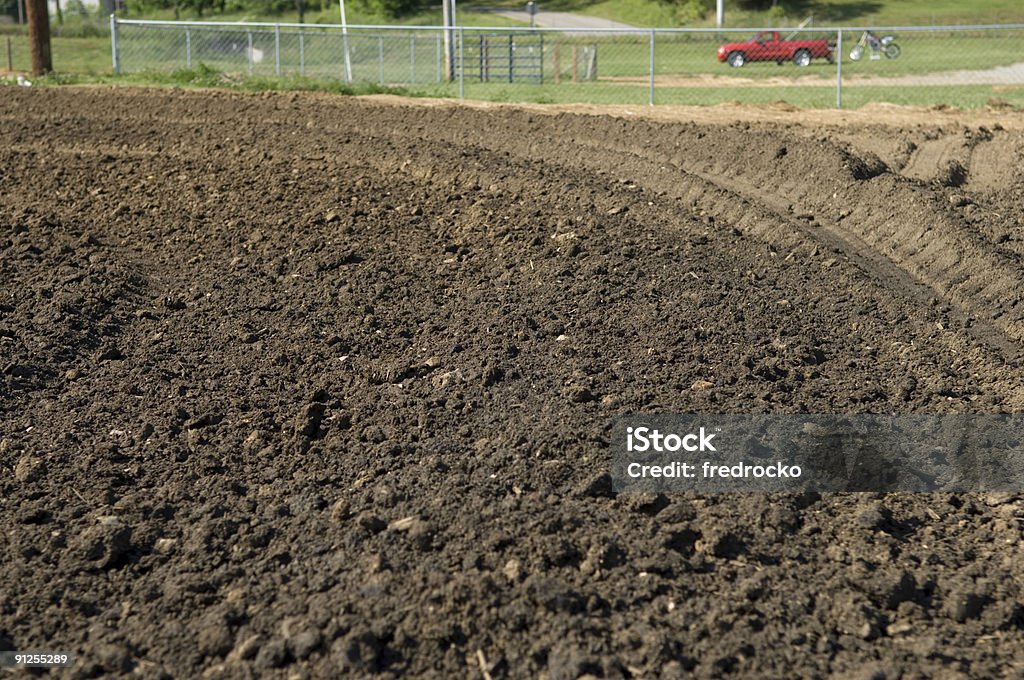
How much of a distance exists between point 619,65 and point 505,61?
3218 mm

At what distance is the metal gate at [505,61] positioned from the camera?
93.0ft

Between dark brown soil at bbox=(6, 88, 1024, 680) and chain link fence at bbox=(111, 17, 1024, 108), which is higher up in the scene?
chain link fence at bbox=(111, 17, 1024, 108)

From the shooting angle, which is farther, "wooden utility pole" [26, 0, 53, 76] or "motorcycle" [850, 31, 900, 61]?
"motorcycle" [850, 31, 900, 61]

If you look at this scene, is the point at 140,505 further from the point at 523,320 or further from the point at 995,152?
the point at 995,152

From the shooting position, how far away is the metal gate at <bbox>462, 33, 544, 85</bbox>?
28.3 metres

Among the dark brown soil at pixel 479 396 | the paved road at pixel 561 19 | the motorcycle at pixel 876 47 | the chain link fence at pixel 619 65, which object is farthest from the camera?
the paved road at pixel 561 19

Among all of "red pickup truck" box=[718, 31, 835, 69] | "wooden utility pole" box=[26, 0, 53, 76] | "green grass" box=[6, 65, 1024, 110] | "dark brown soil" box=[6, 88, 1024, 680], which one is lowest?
"dark brown soil" box=[6, 88, 1024, 680]

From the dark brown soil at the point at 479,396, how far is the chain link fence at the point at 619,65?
9736 millimetres

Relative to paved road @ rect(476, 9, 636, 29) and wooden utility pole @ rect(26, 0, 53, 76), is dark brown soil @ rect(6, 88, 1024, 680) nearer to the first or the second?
wooden utility pole @ rect(26, 0, 53, 76)

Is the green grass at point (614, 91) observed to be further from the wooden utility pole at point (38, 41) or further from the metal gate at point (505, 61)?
the metal gate at point (505, 61)

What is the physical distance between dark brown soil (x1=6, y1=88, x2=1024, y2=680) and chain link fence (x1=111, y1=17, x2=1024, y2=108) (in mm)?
9736

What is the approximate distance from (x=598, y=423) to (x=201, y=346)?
2853 mm

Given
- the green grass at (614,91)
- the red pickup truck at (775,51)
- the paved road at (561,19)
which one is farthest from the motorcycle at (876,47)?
the paved road at (561,19)

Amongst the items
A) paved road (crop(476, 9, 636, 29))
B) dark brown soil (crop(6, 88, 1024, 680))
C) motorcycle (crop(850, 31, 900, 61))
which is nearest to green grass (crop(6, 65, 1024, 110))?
motorcycle (crop(850, 31, 900, 61))
